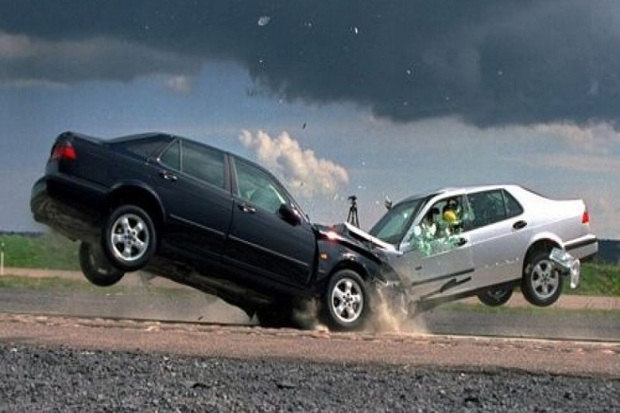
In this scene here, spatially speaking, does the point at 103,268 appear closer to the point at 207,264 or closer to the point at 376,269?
the point at 207,264

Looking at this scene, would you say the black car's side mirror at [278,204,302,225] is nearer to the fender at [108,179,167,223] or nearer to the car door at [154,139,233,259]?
the car door at [154,139,233,259]

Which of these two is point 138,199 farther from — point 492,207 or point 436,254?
point 492,207

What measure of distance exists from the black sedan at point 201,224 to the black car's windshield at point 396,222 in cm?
148

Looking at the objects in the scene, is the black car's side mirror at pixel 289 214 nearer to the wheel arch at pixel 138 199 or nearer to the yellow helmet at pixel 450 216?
the wheel arch at pixel 138 199

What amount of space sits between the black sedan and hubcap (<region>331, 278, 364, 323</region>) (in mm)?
11

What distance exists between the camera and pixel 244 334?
11.6m

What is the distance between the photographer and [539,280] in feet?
51.1

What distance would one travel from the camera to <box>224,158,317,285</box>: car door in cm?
1295

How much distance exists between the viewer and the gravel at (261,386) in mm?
7348

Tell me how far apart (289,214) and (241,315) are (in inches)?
146

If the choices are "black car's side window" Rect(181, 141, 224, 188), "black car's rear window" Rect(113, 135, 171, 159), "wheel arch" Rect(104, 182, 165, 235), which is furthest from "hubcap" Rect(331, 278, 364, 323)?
"black car's rear window" Rect(113, 135, 171, 159)

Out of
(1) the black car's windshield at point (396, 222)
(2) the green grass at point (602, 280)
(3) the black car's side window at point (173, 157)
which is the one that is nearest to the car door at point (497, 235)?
(1) the black car's windshield at point (396, 222)

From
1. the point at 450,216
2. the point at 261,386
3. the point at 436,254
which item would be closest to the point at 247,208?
the point at 436,254

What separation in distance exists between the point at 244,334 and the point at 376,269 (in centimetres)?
247
